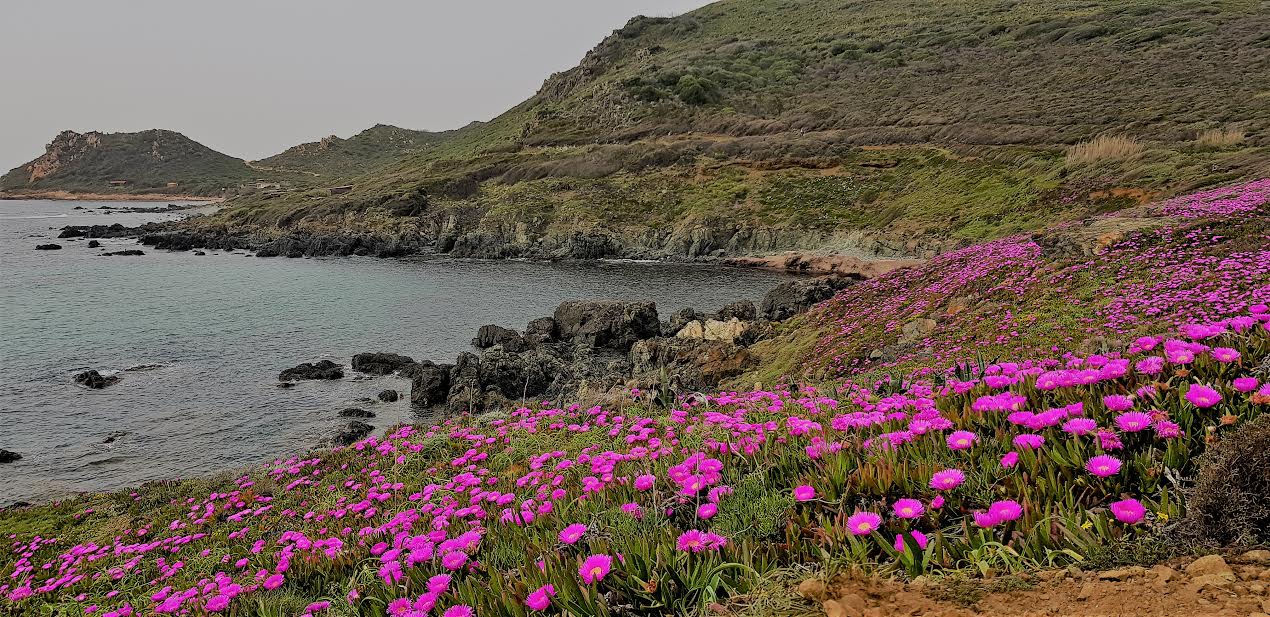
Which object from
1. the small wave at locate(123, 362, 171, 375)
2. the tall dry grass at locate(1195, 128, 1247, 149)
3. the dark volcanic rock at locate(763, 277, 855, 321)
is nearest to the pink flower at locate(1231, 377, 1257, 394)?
the dark volcanic rock at locate(763, 277, 855, 321)

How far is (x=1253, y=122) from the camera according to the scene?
40.4 metres

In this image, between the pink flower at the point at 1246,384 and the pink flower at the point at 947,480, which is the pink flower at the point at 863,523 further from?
the pink flower at the point at 1246,384

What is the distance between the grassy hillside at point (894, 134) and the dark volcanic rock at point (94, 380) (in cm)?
4286

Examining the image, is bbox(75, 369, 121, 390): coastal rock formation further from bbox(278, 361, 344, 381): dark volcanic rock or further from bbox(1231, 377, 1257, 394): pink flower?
bbox(1231, 377, 1257, 394): pink flower

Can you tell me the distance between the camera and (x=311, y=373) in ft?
73.4

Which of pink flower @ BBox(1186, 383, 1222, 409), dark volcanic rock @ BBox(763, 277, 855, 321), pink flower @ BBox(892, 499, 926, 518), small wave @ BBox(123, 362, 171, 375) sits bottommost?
small wave @ BBox(123, 362, 171, 375)

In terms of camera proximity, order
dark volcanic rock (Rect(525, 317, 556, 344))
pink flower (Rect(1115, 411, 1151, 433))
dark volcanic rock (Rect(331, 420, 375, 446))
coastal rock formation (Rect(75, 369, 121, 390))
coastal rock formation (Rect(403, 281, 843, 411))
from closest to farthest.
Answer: pink flower (Rect(1115, 411, 1151, 433))
dark volcanic rock (Rect(331, 420, 375, 446))
coastal rock formation (Rect(403, 281, 843, 411))
coastal rock formation (Rect(75, 369, 121, 390))
dark volcanic rock (Rect(525, 317, 556, 344))

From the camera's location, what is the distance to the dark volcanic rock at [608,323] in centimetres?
2605

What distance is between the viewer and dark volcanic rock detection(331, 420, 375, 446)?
1595 centimetres

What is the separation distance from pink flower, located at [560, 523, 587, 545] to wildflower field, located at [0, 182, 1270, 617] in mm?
21

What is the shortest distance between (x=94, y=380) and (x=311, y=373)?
7090mm

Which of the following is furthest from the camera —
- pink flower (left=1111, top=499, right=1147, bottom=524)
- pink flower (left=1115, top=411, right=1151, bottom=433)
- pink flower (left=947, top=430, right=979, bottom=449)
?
pink flower (left=947, top=430, right=979, bottom=449)

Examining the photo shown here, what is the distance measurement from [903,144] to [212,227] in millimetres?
87206

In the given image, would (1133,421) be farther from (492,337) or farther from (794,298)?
(492,337)
